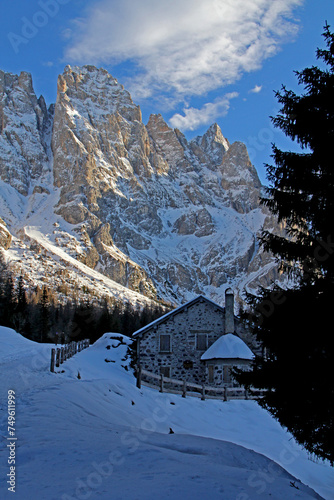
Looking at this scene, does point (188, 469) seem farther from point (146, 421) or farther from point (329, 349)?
point (146, 421)

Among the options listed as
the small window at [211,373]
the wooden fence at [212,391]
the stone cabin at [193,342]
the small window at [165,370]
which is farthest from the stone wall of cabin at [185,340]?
the wooden fence at [212,391]

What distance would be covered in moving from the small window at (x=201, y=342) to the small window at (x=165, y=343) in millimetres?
2068

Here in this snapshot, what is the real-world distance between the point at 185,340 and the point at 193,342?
584 mm

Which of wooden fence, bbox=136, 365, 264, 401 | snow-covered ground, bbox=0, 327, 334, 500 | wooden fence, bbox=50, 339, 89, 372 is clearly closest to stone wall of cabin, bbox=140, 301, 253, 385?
wooden fence, bbox=136, 365, 264, 401

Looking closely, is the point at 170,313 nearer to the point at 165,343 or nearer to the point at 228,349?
the point at 165,343

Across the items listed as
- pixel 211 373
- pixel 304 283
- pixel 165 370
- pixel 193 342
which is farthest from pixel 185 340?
pixel 304 283

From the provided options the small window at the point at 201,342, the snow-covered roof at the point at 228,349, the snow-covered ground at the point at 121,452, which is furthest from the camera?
the small window at the point at 201,342

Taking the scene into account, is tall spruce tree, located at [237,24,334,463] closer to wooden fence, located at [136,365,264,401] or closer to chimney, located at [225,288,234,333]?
wooden fence, located at [136,365,264,401]

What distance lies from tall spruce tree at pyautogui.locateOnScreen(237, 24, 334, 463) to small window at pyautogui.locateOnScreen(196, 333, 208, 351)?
21.6 meters

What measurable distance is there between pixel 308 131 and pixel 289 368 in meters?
4.93

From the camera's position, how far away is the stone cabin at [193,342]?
2956 centimetres

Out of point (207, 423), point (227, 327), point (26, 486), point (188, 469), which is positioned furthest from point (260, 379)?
point (227, 327)

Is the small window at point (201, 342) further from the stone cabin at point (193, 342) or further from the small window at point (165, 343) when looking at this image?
the small window at point (165, 343)

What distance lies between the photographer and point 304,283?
8.88 metres
